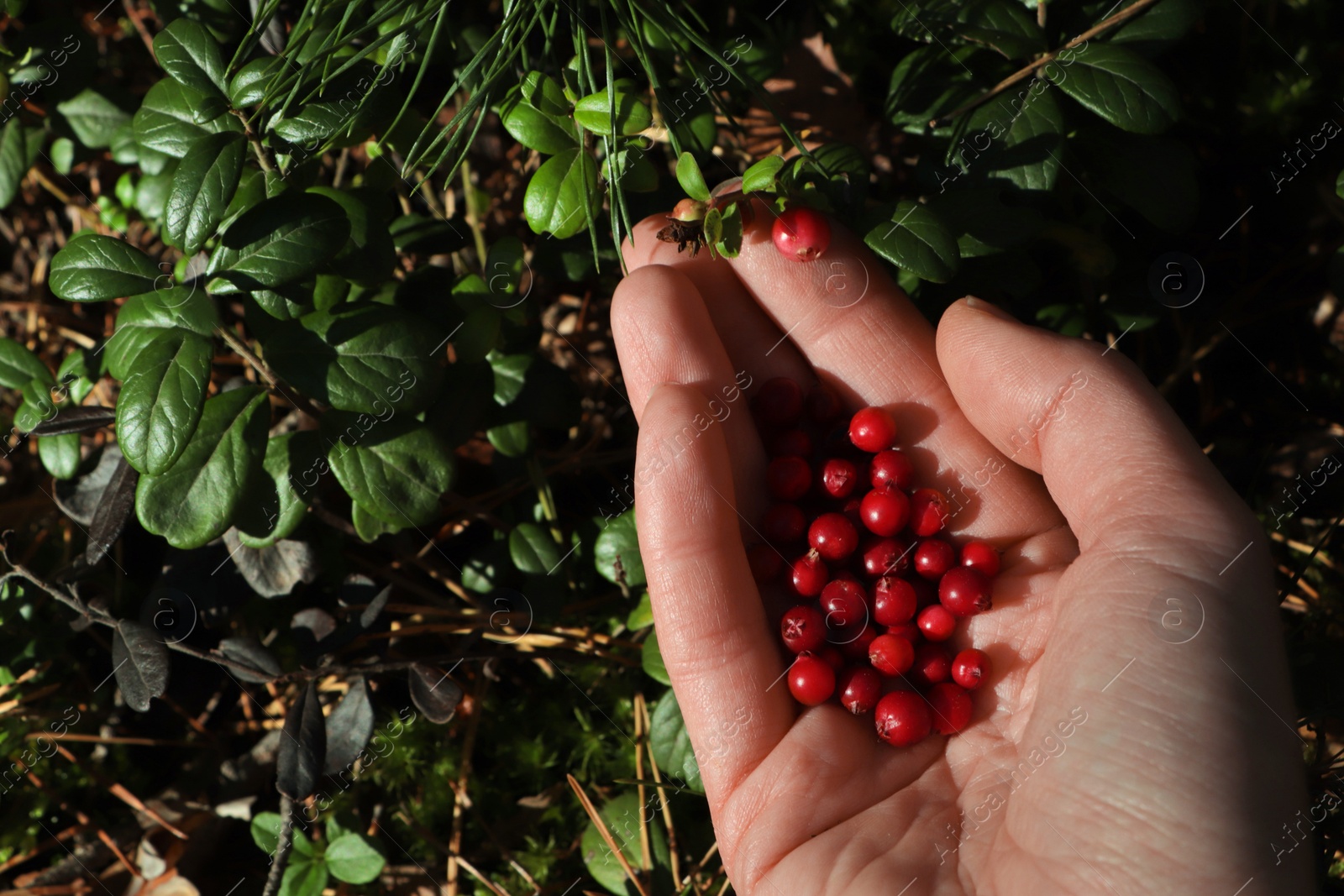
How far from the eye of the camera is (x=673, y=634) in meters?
2.90

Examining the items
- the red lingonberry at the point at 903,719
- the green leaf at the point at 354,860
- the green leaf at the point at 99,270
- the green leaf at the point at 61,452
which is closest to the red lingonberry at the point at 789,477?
the red lingonberry at the point at 903,719

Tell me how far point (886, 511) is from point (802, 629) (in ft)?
1.63

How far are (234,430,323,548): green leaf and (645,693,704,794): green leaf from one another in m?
1.41

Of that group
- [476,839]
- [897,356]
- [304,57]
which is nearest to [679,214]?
[897,356]

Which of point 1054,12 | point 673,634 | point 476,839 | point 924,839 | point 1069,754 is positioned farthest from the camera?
point 476,839

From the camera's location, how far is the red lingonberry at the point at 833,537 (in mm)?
3193

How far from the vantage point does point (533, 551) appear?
344cm

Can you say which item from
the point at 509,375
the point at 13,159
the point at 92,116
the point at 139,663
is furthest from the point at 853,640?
the point at 13,159

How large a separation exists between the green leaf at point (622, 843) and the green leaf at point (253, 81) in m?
2.72

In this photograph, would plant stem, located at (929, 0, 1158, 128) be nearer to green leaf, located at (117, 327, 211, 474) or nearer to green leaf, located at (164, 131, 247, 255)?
green leaf, located at (164, 131, 247, 255)

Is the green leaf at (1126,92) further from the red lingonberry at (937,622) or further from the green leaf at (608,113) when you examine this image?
the red lingonberry at (937,622)

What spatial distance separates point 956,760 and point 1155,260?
6.61 feet

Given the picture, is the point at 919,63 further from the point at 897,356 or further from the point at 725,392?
the point at 725,392

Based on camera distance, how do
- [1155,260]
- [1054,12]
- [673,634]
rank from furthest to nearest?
1. [1155,260]
2. [1054,12]
3. [673,634]
